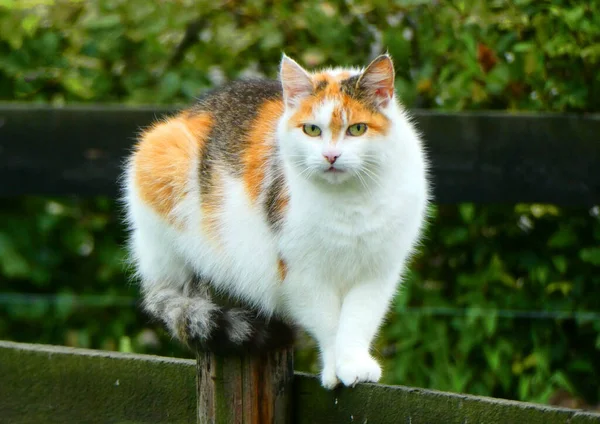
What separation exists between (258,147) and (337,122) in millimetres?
230

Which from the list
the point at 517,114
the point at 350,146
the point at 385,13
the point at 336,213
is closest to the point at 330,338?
the point at 336,213

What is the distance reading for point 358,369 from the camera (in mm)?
1982

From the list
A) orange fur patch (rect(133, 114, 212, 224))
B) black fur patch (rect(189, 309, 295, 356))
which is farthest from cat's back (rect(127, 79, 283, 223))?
black fur patch (rect(189, 309, 295, 356))

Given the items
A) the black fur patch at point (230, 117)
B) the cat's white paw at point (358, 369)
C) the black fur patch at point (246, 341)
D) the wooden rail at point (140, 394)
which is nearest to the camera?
the wooden rail at point (140, 394)

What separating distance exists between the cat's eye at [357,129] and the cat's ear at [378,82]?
3.0 inches

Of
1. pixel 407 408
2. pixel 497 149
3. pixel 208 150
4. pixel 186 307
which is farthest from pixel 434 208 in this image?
pixel 407 408

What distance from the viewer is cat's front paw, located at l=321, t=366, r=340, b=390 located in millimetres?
1845

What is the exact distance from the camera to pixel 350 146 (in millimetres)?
2072

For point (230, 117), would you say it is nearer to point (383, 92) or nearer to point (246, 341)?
point (383, 92)

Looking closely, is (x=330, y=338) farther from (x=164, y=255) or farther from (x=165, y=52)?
(x=165, y=52)

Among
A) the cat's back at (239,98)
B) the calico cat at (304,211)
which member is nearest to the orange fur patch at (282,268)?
the calico cat at (304,211)

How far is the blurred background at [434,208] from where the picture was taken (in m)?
3.39

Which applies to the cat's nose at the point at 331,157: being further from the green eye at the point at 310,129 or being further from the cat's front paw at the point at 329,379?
the cat's front paw at the point at 329,379

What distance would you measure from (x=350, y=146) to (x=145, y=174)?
559mm
